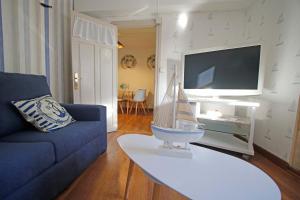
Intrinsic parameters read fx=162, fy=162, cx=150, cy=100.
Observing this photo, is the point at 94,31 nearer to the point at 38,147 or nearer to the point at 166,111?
the point at 38,147

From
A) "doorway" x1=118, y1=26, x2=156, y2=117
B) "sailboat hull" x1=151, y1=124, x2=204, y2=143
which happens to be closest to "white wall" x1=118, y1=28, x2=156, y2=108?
"doorway" x1=118, y1=26, x2=156, y2=117

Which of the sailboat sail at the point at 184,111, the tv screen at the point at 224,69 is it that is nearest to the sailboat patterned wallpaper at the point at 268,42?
the tv screen at the point at 224,69

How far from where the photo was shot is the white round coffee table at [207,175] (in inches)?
23.9

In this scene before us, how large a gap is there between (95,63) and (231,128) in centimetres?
225

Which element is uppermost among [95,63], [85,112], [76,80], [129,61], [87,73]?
[129,61]

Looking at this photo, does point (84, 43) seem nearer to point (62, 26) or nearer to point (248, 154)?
point (62, 26)

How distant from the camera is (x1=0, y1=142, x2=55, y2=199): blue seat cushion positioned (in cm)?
80

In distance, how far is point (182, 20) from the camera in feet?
8.64

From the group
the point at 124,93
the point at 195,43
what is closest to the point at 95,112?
the point at 195,43

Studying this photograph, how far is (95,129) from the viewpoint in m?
1.66

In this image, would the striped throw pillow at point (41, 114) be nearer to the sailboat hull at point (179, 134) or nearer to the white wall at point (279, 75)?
the sailboat hull at point (179, 134)

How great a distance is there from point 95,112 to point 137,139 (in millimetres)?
824

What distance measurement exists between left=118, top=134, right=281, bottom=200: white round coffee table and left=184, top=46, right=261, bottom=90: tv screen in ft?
4.17

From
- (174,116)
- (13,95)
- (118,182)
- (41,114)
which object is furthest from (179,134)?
(13,95)
